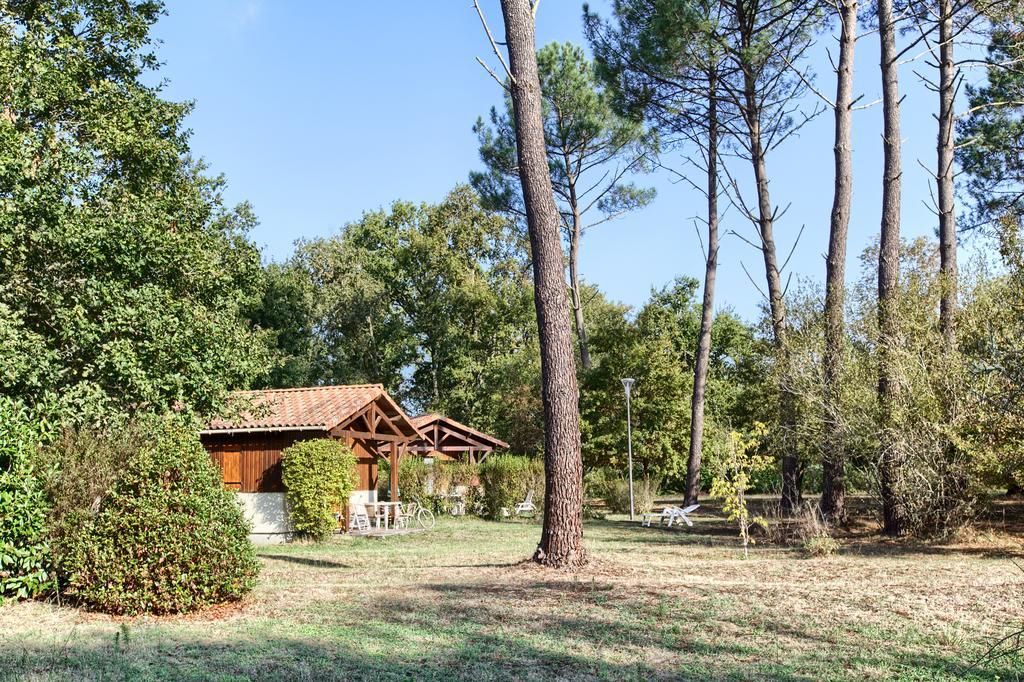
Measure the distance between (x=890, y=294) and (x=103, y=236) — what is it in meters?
12.6

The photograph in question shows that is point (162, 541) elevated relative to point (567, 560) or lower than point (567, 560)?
elevated

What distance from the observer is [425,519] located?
2217 cm

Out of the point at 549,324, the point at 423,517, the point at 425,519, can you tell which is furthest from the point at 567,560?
the point at 423,517

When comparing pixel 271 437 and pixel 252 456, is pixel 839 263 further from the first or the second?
pixel 252 456

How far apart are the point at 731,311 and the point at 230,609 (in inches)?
1660

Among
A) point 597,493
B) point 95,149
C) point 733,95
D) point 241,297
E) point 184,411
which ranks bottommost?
point 597,493

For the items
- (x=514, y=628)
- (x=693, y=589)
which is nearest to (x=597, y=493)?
(x=693, y=589)

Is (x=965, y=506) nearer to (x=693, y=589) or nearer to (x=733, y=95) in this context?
(x=693, y=589)

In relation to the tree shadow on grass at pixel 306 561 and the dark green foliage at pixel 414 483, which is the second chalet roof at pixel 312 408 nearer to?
the tree shadow on grass at pixel 306 561

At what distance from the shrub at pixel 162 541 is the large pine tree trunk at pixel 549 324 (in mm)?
3556

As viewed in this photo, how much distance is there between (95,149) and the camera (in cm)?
1324

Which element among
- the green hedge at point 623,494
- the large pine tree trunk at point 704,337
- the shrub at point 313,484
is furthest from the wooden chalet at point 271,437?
the large pine tree trunk at point 704,337

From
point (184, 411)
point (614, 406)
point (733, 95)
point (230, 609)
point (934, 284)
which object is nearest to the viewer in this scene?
point (230, 609)

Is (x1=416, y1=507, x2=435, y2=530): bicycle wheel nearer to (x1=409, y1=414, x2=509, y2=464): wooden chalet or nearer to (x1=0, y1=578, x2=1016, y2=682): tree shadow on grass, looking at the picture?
(x1=409, y1=414, x2=509, y2=464): wooden chalet
